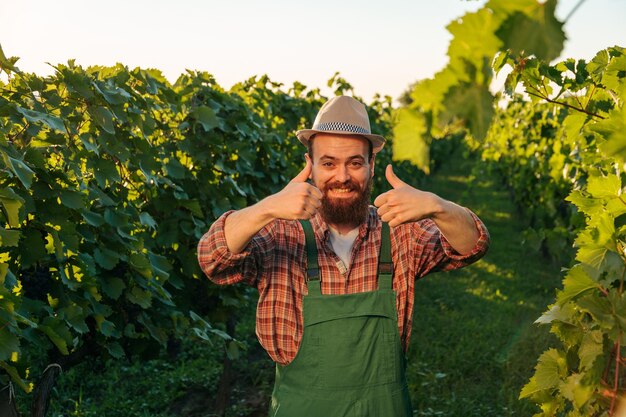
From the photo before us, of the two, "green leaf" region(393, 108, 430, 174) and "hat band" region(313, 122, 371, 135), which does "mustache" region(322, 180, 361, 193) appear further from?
"green leaf" region(393, 108, 430, 174)

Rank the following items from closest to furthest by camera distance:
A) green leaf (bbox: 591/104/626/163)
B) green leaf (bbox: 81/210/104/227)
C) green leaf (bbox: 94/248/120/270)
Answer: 1. green leaf (bbox: 591/104/626/163)
2. green leaf (bbox: 81/210/104/227)
3. green leaf (bbox: 94/248/120/270)

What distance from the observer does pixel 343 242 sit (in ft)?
9.60

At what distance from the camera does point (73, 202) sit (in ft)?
10.1

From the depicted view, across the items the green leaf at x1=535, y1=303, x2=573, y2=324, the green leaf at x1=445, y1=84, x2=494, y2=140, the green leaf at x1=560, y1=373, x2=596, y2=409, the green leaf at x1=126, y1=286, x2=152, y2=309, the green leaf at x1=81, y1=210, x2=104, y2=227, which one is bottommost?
the green leaf at x1=560, y1=373, x2=596, y2=409

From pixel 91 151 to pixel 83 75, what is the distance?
36 cm

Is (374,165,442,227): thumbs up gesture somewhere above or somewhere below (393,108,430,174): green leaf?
above

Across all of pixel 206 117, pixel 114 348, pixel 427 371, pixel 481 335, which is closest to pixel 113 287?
pixel 114 348

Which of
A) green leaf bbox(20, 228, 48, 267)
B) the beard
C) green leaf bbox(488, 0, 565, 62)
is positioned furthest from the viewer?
green leaf bbox(20, 228, 48, 267)

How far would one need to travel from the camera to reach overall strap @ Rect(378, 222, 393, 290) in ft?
9.11

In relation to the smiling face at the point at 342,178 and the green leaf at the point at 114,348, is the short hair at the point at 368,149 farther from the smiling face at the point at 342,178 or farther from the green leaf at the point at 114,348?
the green leaf at the point at 114,348

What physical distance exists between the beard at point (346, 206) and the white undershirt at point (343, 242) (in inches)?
1.7

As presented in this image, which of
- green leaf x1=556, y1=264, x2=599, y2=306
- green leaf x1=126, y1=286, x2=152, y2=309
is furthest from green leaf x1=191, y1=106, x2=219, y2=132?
green leaf x1=556, y1=264, x2=599, y2=306

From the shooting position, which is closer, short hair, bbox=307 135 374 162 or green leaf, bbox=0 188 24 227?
green leaf, bbox=0 188 24 227

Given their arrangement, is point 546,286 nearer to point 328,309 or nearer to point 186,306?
point 186,306
